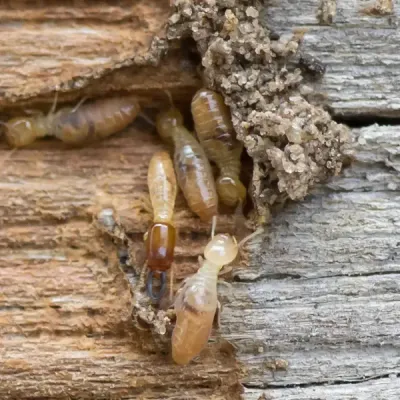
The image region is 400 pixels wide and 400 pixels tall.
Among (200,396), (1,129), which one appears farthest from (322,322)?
(1,129)

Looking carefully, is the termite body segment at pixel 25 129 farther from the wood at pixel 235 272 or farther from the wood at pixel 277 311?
the wood at pixel 277 311

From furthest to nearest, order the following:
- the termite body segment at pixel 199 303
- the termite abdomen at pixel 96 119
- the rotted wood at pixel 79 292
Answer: the termite abdomen at pixel 96 119 → the rotted wood at pixel 79 292 → the termite body segment at pixel 199 303

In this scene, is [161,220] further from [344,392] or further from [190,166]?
[344,392]

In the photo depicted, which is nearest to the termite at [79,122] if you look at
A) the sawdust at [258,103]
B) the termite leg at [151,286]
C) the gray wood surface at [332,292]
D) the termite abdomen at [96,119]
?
the termite abdomen at [96,119]

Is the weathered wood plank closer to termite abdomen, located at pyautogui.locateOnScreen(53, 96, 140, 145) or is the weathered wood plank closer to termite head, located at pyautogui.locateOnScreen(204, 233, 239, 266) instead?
termite head, located at pyautogui.locateOnScreen(204, 233, 239, 266)

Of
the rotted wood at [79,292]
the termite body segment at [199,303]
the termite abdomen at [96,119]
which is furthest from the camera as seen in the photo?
the termite abdomen at [96,119]

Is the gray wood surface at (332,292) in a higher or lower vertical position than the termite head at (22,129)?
lower

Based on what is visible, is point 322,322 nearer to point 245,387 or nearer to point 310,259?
point 310,259

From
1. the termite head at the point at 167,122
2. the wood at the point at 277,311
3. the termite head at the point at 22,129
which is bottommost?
the wood at the point at 277,311

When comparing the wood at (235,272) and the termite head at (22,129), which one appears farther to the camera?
the termite head at (22,129)
